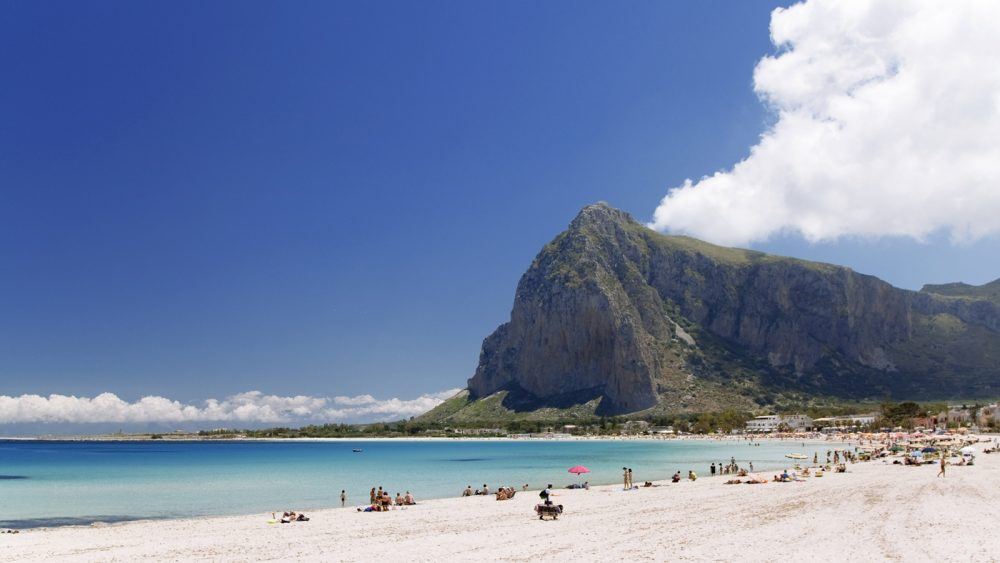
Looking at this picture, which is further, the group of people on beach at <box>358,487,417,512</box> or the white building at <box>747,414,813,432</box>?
the white building at <box>747,414,813,432</box>

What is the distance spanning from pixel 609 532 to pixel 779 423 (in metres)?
162

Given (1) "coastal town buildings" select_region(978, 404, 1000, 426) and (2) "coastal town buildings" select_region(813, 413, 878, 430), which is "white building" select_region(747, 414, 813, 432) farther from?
(1) "coastal town buildings" select_region(978, 404, 1000, 426)

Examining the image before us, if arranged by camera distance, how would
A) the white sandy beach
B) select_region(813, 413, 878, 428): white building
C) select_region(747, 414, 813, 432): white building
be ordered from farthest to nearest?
select_region(747, 414, 813, 432): white building, select_region(813, 413, 878, 428): white building, the white sandy beach

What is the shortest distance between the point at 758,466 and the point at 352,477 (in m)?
40.2

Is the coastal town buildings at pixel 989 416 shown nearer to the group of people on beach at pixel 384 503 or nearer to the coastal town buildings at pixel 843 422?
the coastal town buildings at pixel 843 422

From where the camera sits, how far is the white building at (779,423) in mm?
165500

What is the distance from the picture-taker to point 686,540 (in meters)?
22.2

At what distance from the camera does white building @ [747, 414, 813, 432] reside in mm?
165500

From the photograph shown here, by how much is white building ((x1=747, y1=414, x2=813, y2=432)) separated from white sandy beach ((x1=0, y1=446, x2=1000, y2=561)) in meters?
135

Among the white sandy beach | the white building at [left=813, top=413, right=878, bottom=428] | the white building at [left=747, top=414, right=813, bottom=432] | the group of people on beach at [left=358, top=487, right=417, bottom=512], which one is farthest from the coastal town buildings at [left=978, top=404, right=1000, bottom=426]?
the group of people on beach at [left=358, top=487, right=417, bottom=512]

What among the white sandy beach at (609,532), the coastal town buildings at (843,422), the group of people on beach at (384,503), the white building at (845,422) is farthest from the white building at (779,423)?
the group of people on beach at (384,503)

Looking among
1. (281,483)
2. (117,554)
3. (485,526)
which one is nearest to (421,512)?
(485,526)

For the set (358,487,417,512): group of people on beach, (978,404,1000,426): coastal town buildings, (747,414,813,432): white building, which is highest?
(358,487,417,512): group of people on beach

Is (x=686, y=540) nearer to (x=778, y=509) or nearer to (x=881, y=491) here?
(x=778, y=509)
